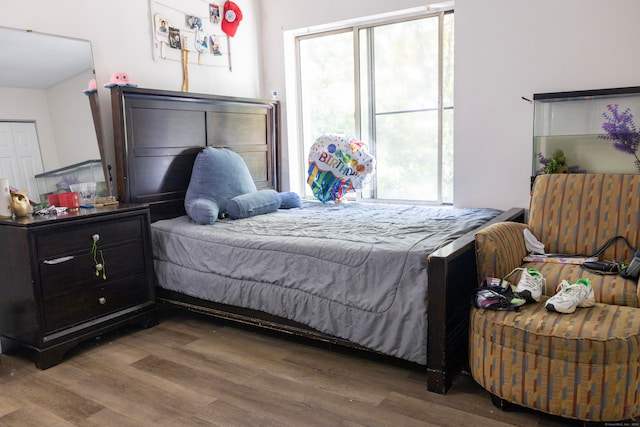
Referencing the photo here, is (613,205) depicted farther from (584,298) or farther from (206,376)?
(206,376)

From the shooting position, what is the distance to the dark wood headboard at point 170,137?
10.2ft

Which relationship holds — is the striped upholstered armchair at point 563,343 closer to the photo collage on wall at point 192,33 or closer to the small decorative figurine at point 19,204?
the small decorative figurine at point 19,204

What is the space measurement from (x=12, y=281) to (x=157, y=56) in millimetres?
1831

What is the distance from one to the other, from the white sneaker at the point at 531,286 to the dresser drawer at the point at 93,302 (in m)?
2.09

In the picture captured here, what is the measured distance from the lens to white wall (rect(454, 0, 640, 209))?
2936mm

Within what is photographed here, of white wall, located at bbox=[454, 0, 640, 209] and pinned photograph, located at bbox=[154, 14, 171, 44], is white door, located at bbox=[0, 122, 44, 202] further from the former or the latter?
white wall, located at bbox=[454, 0, 640, 209]

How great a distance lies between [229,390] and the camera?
2.14 m

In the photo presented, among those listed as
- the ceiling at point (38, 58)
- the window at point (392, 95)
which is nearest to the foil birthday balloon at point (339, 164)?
the window at point (392, 95)

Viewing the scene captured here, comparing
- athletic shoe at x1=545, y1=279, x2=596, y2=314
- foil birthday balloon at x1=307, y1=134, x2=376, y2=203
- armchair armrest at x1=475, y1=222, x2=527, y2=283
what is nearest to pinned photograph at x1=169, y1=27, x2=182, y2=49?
foil birthday balloon at x1=307, y1=134, x2=376, y2=203

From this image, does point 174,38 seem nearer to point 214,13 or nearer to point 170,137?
point 214,13

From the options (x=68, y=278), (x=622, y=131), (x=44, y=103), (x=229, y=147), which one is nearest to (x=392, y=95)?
(x=229, y=147)

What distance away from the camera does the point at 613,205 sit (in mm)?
2455

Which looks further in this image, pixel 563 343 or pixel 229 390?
pixel 229 390

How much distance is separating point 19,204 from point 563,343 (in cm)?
256
